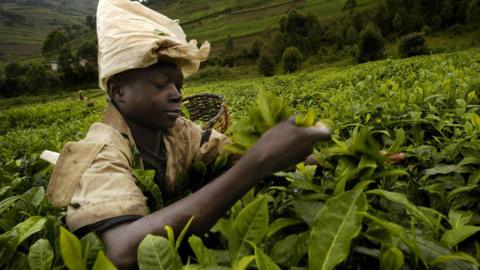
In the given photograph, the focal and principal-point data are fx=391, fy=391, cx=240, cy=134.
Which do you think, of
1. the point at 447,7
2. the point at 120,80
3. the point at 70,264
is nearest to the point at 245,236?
the point at 70,264

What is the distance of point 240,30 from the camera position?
2788 inches

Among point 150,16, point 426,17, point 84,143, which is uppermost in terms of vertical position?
point 150,16

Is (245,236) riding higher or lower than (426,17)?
higher

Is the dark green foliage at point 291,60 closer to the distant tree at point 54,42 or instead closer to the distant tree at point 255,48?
the distant tree at point 255,48

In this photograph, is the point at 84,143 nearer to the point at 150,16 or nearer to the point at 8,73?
the point at 150,16

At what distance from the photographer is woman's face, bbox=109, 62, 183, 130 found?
1.74 metres

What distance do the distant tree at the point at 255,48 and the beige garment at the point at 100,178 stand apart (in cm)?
5653

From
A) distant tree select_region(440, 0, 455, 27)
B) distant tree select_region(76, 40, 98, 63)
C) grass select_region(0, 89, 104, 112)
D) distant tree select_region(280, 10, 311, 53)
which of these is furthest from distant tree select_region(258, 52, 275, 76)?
distant tree select_region(76, 40, 98, 63)

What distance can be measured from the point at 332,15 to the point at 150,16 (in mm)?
69862

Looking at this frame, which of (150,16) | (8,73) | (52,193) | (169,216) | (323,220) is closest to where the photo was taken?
(323,220)

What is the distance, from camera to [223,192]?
109 cm

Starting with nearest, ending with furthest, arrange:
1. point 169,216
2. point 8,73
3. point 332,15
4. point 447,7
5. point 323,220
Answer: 1. point 323,220
2. point 169,216
3. point 447,7
4. point 8,73
5. point 332,15

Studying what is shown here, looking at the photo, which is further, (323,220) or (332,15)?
(332,15)

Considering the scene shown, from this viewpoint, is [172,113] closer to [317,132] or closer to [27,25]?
[317,132]
